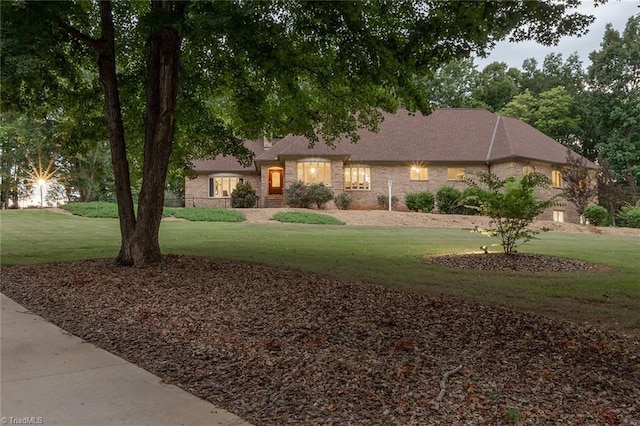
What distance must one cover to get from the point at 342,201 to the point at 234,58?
21.8 metres

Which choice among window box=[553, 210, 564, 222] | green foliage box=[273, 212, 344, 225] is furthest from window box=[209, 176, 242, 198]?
window box=[553, 210, 564, 222]

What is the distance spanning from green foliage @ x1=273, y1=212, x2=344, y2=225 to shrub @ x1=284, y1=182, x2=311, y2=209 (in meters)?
3.67

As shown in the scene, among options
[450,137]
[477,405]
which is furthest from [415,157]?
[477,405]

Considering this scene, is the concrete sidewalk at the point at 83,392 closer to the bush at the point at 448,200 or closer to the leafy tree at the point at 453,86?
the bush at the point at 448,200

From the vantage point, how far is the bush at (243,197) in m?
34.3

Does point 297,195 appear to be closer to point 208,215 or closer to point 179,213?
point 208,215

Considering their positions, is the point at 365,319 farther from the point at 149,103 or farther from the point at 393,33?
the point at 149,103

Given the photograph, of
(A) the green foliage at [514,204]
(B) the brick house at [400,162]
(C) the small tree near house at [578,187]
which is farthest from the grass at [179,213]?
(C) the small tree near house at [578,187]

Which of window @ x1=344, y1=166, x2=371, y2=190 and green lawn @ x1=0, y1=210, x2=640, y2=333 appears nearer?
green lawn @ x1=0, y1=210, x2=640, y2=333

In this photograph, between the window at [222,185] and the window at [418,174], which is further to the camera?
the window at [222,185]

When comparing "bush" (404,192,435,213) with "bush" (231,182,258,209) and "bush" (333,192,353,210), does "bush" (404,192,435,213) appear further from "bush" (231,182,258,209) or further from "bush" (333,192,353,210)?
"bush" (231,182,258,209)

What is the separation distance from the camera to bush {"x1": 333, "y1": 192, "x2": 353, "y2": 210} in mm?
32375

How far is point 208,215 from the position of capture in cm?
2830

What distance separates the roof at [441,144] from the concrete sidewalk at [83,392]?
27906mm
